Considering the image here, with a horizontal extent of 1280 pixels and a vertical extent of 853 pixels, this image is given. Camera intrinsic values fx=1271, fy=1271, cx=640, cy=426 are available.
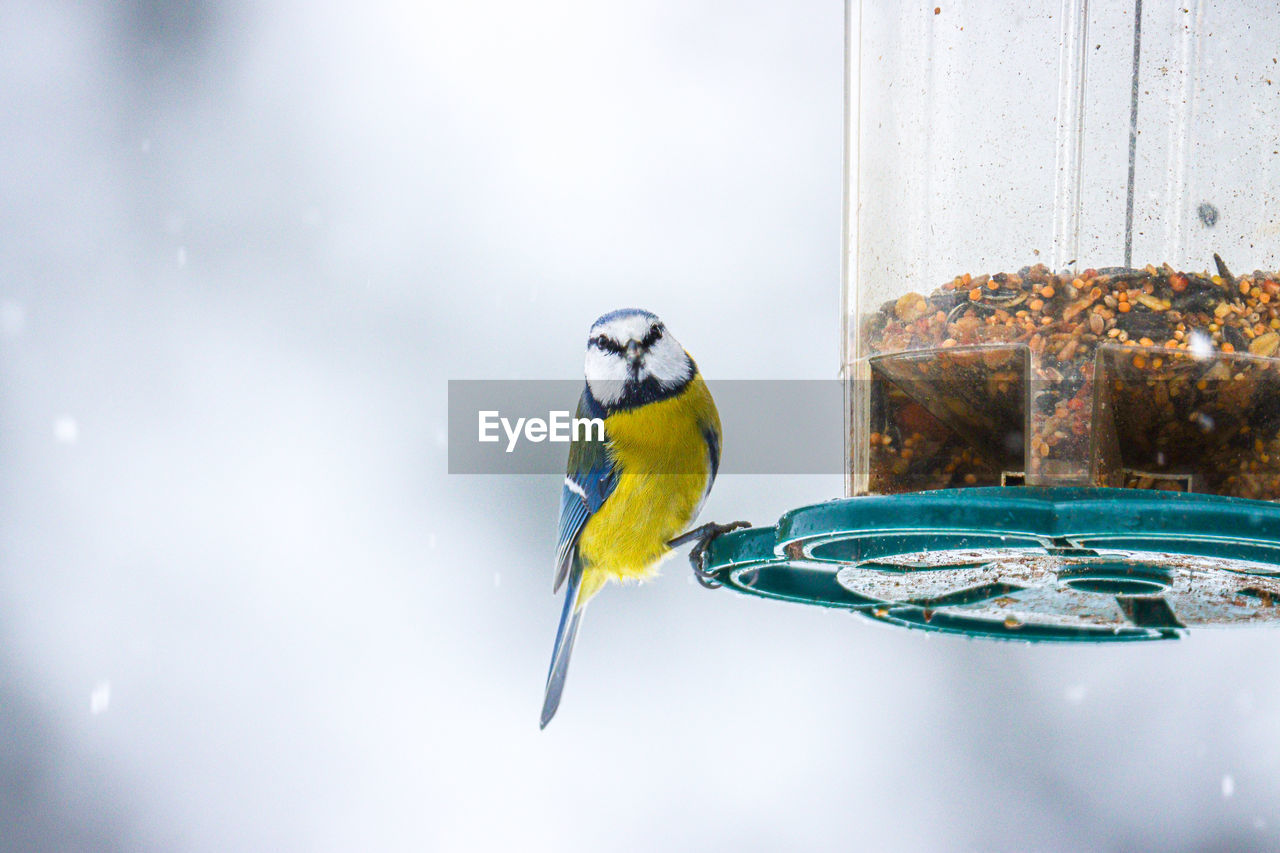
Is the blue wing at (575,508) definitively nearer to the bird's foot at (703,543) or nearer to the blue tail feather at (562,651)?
the blue tail feather at (562,651)

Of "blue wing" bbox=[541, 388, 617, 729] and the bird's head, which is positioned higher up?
the bird's head

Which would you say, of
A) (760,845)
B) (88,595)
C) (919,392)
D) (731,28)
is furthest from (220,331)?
(919,392)

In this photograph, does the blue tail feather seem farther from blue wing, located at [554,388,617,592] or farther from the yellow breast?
the yellow breast

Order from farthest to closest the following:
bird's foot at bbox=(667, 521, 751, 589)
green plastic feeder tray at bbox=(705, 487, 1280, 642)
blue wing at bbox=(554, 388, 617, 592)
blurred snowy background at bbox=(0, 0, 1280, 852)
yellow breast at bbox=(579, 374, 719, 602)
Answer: blurred snowy background at bbox=(0, 0, 1280, 852)
blue wing at bbox=(554, 388, 617, 592)
yellow breast at bbox=(579, 374, 719, 602)
bird's foot at bbox=(667, 521, 751, 589)
green plastic feeder tray at bbox=(705, 487, 1280, 642)

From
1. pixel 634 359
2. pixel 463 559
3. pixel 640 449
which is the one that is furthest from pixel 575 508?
pixel 463 559

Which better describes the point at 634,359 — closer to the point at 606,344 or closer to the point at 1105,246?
the point at 606,344

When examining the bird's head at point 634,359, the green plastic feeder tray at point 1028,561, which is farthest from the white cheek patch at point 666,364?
the green plastic feeder tray at point 1028,561

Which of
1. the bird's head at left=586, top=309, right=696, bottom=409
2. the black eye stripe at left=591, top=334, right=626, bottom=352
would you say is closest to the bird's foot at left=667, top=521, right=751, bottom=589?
the bird's head at left=586, top=309, right=696, bottom=409
